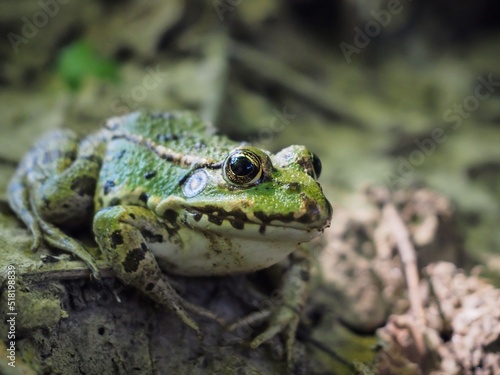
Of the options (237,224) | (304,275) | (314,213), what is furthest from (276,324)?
(314,213)

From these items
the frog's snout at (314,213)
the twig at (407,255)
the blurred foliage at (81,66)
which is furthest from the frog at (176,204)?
the blurred foliage at (81,66)

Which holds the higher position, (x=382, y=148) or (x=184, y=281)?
(x=382, y=148)

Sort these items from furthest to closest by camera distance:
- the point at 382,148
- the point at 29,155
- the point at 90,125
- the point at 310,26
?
the point at 310,26, the point at 382,148, the point at 90,125, the point at 29,155

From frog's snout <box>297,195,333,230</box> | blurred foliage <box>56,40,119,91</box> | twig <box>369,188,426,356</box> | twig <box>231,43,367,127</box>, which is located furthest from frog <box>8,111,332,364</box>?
twig <box>231,43,367,127</box>

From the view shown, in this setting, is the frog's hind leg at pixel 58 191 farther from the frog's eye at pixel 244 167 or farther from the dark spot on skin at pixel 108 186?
the frog's eye at pixel 244 167

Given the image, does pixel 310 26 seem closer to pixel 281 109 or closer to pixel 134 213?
pixel 281 109

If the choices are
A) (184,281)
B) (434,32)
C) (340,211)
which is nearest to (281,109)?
(340,211)

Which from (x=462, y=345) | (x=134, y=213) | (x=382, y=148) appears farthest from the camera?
(x=382, y=148)
